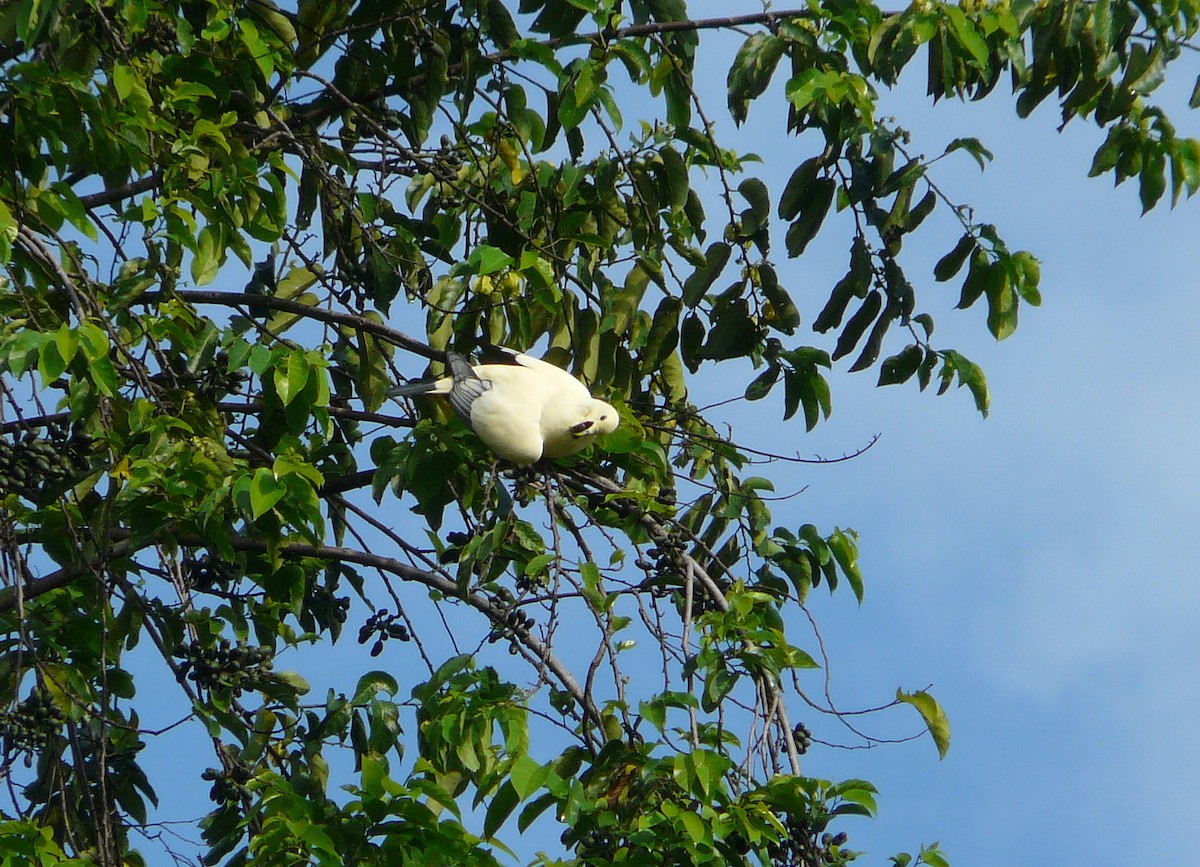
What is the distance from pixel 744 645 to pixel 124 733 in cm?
160

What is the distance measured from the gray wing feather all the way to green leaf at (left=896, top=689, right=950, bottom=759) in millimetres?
1164

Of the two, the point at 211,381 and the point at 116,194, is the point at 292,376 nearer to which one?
the point at 211,381

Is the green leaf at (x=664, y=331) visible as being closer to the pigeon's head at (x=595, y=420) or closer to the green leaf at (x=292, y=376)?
the pigeon's head at (x=595, y=420)

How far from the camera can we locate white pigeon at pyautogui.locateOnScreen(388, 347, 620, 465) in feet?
11.0

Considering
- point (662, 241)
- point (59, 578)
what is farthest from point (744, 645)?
point (59, 578)

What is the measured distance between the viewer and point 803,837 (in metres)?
2.69

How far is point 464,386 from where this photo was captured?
3529 millimetres

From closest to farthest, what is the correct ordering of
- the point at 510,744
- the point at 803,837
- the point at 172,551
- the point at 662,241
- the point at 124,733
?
the point at 803,837
the point at 510,744
the point at 172,551
the point at 124,733
the point at 662,241

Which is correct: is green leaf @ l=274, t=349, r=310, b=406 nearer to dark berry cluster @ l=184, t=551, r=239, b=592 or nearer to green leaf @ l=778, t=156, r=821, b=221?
dark berry cluster @ l=184, t=551, r=239, b=592

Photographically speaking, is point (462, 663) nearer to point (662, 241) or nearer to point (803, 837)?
point (803, 837)

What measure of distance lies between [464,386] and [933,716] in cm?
130

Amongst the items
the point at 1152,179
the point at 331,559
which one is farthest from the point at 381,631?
the point at 1152,179

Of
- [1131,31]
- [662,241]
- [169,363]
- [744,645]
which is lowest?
[744,645]

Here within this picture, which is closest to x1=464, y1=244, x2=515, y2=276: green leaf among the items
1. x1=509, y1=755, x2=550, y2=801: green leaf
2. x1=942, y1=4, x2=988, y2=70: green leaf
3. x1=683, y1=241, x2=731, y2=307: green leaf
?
x1=683, y1=241, x2=731, y2=307: green leaf
